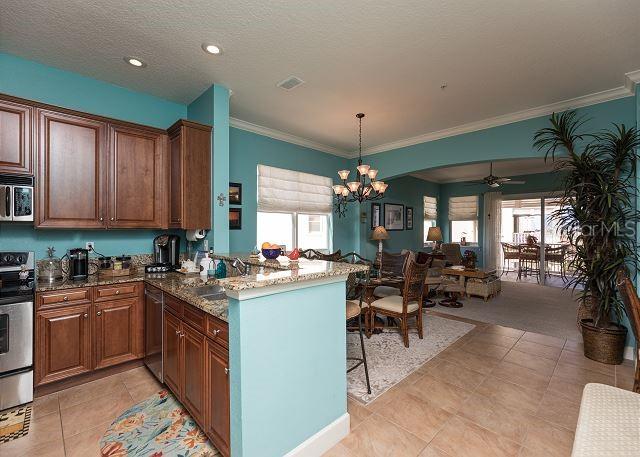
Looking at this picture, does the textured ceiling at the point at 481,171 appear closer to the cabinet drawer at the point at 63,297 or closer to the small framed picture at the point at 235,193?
the small framed picture at the point at 235,193

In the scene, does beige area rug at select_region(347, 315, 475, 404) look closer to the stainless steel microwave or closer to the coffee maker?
the coffee maker

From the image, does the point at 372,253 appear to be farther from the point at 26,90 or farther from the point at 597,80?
the point at 26,90

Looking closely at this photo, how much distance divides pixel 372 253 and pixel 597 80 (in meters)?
4.30

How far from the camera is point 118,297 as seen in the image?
8.30ft

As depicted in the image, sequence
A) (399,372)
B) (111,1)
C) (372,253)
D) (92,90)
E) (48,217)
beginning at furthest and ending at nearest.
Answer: (372,253)
(92,90)
(399,372)
(48,217)
(111,1)

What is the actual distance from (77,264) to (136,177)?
1.01 meters

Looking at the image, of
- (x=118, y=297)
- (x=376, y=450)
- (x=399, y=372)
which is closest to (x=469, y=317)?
(x=399, y=372)

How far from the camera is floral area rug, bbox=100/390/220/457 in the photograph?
1.71 metres

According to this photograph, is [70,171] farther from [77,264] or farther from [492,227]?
[492,227]

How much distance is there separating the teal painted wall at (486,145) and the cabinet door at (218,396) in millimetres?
4234

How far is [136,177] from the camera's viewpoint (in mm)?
2904

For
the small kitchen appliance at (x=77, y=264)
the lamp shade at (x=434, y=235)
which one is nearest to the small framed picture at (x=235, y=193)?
the small kitchen appliance at (x=77, y=264)

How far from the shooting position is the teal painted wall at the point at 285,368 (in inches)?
53.7

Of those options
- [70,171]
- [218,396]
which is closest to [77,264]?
[70,171]
